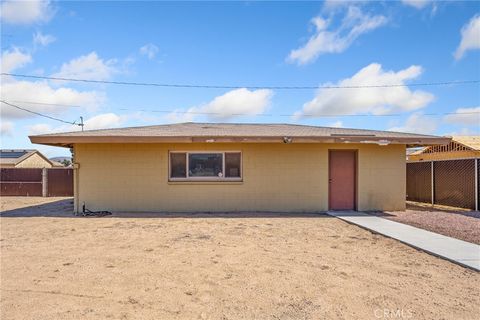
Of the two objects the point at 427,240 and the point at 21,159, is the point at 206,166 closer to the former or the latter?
the point at 427,240

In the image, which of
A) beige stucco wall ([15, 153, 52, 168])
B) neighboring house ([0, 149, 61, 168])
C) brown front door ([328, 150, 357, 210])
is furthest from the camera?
beige stucco wall ([15, 153, 52, 168])

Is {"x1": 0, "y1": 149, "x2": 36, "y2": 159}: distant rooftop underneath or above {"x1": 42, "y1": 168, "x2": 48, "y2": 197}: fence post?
above

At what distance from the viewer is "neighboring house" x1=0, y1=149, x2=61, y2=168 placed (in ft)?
99.5

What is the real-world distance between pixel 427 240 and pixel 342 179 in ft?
16.2

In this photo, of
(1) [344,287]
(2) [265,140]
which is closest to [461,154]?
(2) [265,140]

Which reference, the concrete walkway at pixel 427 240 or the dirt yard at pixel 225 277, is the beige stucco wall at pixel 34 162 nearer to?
the dirt yard at pixel 225 277

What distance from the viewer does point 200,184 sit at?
457 inches

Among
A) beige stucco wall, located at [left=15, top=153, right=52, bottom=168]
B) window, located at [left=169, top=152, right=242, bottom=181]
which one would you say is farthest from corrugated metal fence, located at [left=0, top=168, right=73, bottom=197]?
beige stucco wall, located at [left=15, top=153, right=52, bottom=168]

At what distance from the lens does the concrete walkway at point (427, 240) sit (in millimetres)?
5777

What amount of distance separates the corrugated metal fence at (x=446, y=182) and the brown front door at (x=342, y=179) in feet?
13.9

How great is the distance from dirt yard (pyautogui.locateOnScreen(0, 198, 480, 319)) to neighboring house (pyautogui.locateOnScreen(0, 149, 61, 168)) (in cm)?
2647

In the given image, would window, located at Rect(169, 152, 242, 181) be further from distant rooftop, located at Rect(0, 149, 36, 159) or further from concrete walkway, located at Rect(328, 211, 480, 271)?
distant rooftop, located at Rect(0, 149, 36, 159)

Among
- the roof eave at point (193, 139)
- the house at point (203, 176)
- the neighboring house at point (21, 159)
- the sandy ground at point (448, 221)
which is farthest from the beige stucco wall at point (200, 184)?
the neighboring house at point (21, 159)

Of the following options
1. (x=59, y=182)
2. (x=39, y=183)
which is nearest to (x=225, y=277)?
(x=59, y=182)
